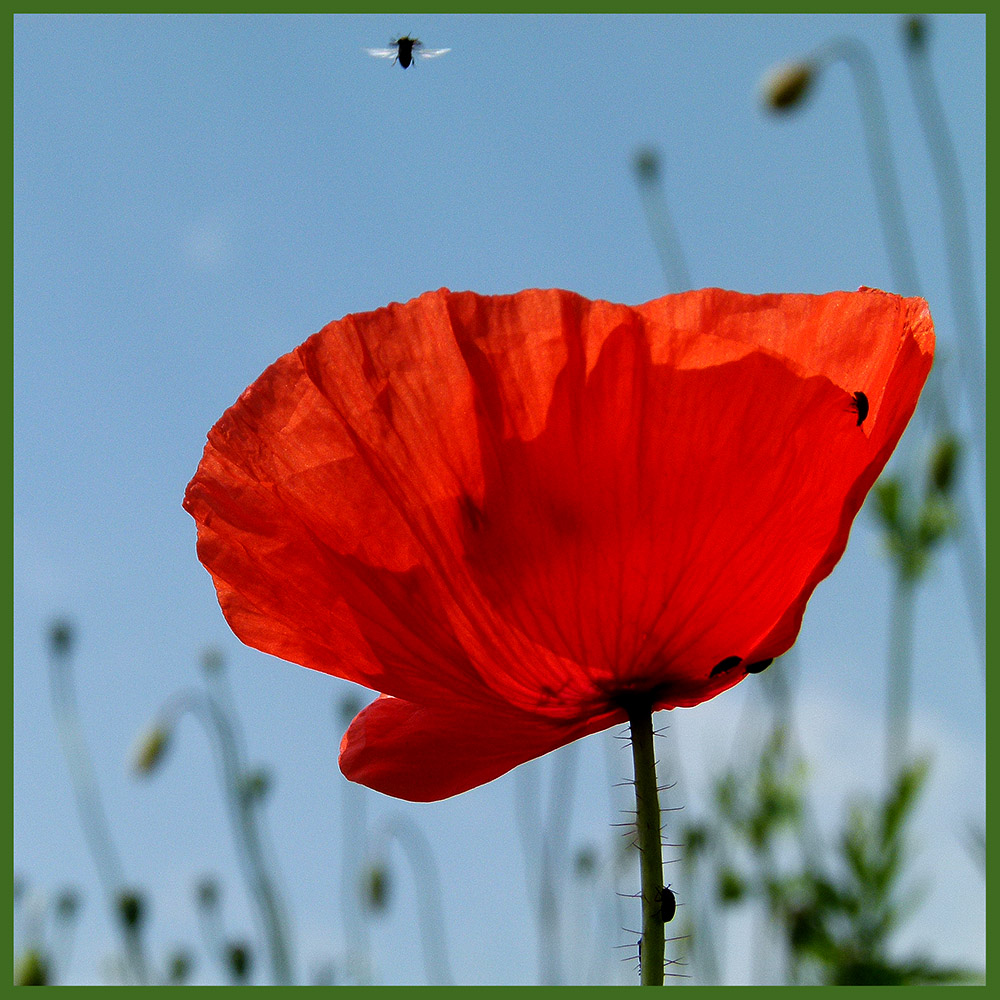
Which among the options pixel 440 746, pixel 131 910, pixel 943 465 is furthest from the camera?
pixel 131 910

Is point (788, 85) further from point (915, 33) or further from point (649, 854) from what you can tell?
point (649, 854)

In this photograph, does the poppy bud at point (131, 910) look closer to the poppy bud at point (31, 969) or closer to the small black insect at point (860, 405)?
the poppy bud at point (31, 969)

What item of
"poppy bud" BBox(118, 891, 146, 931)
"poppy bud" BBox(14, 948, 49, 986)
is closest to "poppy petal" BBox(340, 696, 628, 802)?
"poppy bud" BBox(14, 948, 49, 986)

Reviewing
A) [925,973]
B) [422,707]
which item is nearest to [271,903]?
[925,973]

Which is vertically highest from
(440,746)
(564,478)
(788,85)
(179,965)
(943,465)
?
(788,85)

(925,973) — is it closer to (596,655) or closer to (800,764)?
(800,764)

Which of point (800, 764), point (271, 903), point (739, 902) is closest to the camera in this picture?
point (800, 764)

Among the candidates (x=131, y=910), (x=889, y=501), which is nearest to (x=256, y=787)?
(x=131, y=910)

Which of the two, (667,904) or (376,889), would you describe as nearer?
(667,904)
